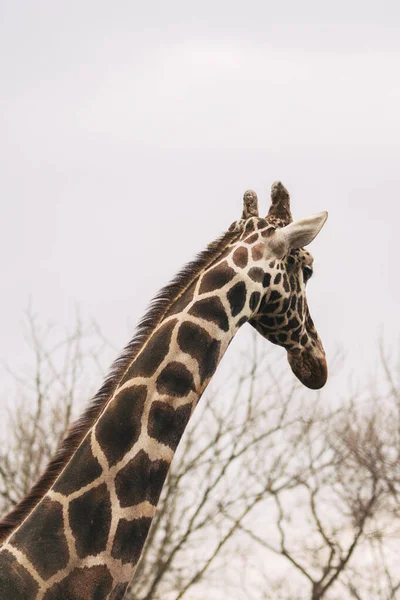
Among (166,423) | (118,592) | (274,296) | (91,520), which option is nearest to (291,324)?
(274,296)

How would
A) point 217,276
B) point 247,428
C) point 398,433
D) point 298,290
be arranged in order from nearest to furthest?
point 217,276 → point 298,290 → point 247,428 → point 398,433

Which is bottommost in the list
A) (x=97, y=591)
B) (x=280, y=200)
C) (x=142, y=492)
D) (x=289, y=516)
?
(x=97, y=591)

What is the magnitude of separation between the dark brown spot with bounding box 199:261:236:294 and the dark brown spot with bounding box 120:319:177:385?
348 mm

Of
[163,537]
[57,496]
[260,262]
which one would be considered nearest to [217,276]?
[260,262]

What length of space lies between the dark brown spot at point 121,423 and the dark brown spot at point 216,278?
77cm

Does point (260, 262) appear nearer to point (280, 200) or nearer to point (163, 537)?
point (280, 200)

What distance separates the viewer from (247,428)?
49.3 ft

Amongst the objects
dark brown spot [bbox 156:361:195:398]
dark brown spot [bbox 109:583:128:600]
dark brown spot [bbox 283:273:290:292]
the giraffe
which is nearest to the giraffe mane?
the giraffe

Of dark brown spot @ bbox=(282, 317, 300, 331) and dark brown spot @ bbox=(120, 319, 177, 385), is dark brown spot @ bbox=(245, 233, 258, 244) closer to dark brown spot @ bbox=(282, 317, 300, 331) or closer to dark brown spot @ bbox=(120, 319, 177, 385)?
Result: dark brown spot @ bbox=(282, 317, 300, 331)

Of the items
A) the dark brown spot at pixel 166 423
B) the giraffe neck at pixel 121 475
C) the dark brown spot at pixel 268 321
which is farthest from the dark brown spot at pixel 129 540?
the dark brown spot at pixel 268 321

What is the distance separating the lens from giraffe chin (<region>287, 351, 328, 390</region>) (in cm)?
665

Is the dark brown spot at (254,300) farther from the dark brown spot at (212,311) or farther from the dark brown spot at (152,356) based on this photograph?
the dark brown spot at (152,356)

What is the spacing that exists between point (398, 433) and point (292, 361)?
1034 centimetres

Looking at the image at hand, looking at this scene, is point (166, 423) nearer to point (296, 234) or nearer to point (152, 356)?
point (152, 356)
